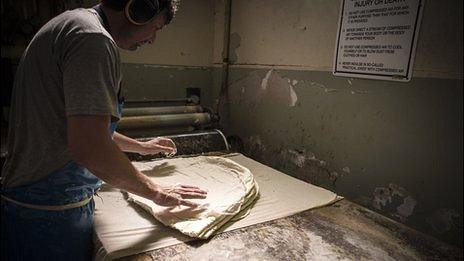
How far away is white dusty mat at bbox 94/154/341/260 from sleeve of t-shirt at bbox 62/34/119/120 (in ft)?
2.17

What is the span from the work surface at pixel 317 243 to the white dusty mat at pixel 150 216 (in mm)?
53

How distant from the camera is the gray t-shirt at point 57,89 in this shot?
3.01 ft

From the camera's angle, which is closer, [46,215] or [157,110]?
[46,215]

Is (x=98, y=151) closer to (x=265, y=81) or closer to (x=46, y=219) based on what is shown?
(x=46, y=219)

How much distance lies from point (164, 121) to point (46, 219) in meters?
1.75

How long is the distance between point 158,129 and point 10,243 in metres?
1.78

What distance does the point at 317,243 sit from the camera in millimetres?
1452

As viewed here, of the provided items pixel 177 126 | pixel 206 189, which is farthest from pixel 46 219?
pixel 177 126

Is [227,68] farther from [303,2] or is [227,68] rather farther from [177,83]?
[303,2]

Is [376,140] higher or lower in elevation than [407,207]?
higher

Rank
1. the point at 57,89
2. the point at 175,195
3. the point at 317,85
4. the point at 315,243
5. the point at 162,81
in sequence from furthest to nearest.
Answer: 1. the point at 162,81
2. the point at 317,85
3. the point at 315,243
4. the point at 175,195
5. the point at 57,89

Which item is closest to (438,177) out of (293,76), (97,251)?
(293,76)

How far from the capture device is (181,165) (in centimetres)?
236

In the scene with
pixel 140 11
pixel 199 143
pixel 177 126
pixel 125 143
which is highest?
pixel 140 11
